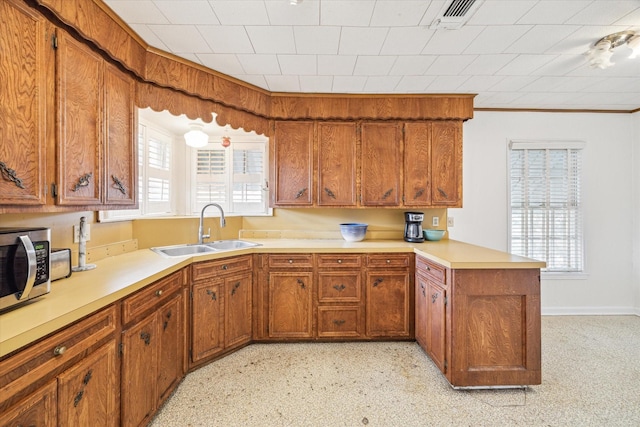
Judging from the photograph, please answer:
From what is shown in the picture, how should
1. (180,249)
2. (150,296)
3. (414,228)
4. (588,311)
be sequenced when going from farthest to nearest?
(588,311) → (414,228) → (180,249) → (150,296)

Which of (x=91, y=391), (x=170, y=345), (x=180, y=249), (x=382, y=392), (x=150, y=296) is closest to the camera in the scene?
(x=91, y=391)

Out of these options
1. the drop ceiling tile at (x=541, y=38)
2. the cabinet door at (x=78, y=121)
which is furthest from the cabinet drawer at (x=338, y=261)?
the drop ceiling tile at (x=541, y=38)

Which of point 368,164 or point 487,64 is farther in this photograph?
point 368,164

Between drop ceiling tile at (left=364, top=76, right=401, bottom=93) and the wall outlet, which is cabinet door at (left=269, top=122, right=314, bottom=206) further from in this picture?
the wall outlet

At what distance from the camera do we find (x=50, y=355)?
39.5 inches

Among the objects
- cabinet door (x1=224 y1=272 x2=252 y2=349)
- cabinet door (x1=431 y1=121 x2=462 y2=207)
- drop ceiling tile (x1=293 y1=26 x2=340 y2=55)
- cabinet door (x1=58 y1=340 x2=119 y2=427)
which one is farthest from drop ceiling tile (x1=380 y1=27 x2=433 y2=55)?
cabinet door (x1=58 y1=340 x2=119 y2=427)

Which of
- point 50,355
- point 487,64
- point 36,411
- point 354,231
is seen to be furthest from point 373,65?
point 36,411

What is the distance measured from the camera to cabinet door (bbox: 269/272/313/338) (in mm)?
2615

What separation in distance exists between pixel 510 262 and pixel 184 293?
7.62ft

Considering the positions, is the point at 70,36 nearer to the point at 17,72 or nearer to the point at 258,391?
the point at 17,72

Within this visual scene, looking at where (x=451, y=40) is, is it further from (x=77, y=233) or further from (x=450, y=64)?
(x=77, y=233)

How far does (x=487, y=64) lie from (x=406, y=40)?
864mm

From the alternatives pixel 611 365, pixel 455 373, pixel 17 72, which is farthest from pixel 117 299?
pixel 611 365

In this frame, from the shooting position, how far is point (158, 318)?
170 centimetres
